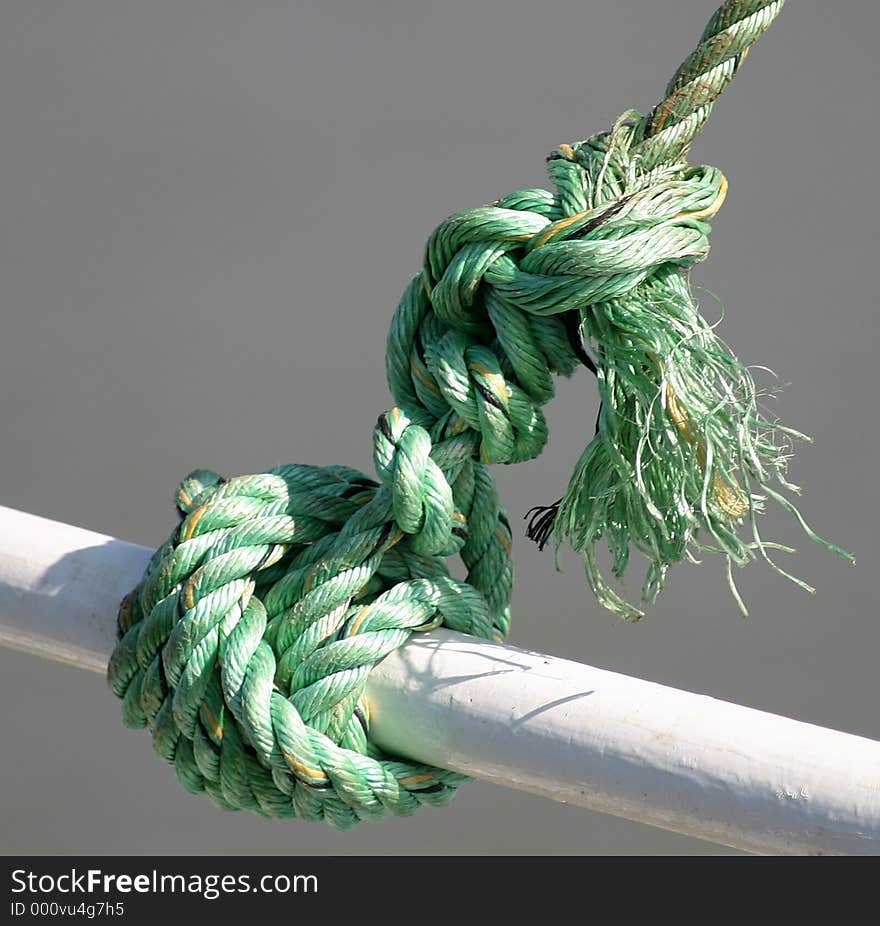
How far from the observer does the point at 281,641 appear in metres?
0.58

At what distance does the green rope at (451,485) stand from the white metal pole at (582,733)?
0.02 m

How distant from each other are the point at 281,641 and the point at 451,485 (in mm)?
86

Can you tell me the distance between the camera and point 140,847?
170cm

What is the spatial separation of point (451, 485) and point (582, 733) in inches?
5.0

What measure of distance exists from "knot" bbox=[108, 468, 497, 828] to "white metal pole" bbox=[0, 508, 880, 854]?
14 mm

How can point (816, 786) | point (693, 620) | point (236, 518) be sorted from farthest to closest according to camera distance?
point (693, 620) < point (236, 518) < point (816, 786)

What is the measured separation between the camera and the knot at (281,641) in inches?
21.9

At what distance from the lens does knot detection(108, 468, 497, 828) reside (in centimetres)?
56

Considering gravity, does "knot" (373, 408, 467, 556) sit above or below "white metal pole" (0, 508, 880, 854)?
above

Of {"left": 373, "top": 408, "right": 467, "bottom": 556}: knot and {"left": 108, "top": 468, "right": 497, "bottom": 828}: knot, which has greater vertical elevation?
{"left": 373, "top": 408, "right": 467, "bottom": 556}: knot
